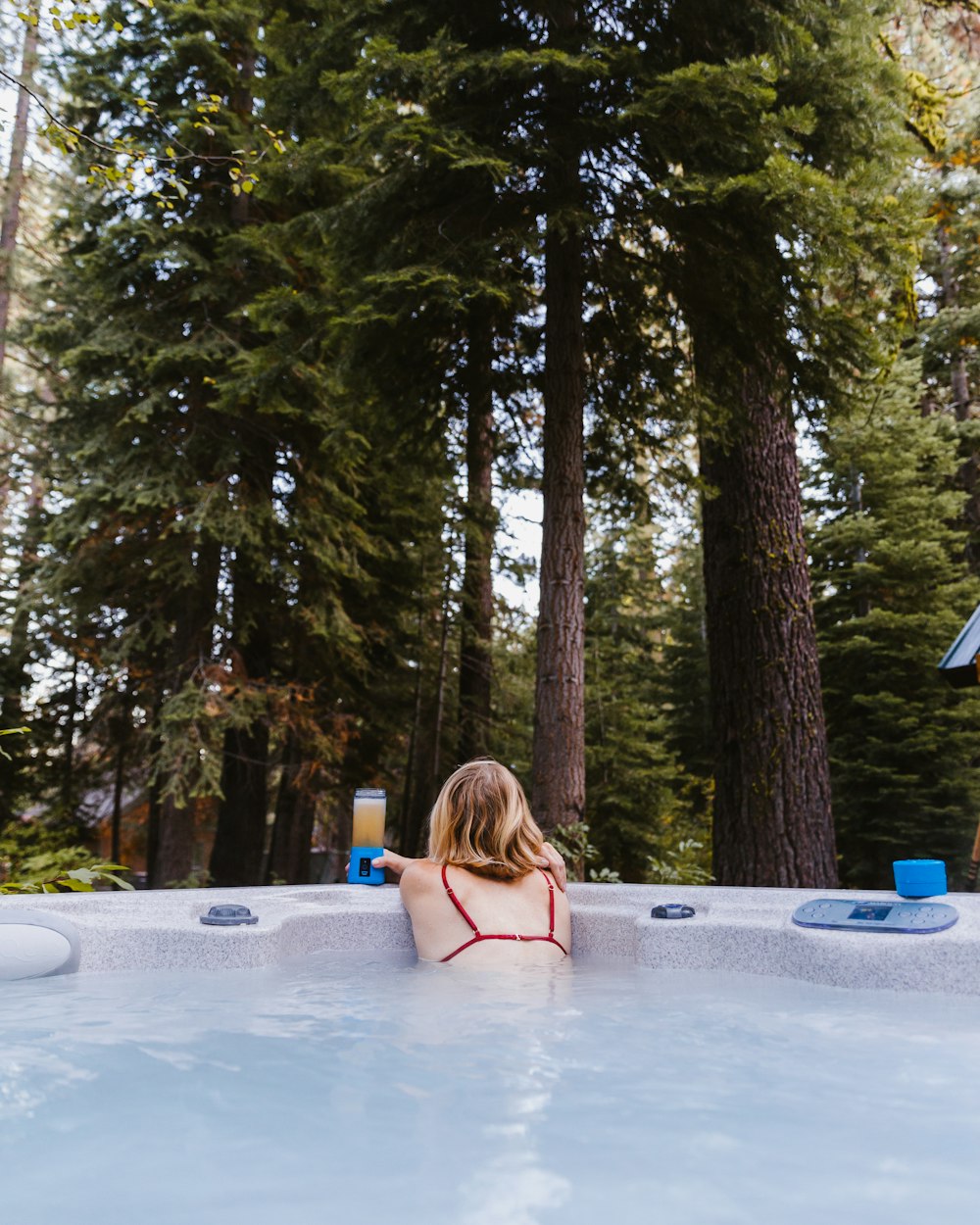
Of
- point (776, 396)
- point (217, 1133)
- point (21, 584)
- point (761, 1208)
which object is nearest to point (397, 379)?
point (776, 396)

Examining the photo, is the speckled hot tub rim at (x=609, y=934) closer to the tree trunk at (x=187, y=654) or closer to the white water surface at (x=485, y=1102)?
the white water surface at (x=485, y=1102)

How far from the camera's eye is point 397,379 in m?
5.53

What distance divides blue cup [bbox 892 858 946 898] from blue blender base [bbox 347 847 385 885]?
6.64ft

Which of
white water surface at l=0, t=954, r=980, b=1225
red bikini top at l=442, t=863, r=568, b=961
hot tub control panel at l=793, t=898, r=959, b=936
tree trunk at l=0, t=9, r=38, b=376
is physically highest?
tree trunk at l=0, t=9, r=38, b=376

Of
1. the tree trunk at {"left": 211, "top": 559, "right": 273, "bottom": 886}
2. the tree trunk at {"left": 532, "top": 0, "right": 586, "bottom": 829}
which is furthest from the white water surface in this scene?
the tree trunk at {"left": 211, "top": 559, "right": 273, "bottom": 886}

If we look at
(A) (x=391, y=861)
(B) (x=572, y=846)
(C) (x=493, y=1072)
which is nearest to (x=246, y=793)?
(B) (x=572, y=846)

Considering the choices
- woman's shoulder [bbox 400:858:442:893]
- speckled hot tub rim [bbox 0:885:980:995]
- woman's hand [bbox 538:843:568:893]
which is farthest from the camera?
woman's hand [bbox 538:843:568:893]

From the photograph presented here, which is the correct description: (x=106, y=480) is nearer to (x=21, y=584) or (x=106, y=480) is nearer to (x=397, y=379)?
(x=21, y=584)

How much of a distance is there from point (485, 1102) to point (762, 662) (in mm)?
4212

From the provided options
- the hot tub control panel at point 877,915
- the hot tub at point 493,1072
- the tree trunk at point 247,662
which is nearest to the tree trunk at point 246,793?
the tree trunk at point 247,662

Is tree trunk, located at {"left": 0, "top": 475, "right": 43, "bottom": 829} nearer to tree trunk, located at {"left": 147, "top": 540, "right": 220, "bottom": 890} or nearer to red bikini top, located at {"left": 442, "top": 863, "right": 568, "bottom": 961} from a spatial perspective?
tree trunk, located at {"left": 147, "top": 540, "right": 220, "bottom": 890}

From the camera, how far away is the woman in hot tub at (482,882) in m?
3.44

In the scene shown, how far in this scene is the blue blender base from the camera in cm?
430

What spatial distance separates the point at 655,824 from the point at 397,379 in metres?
6.74
